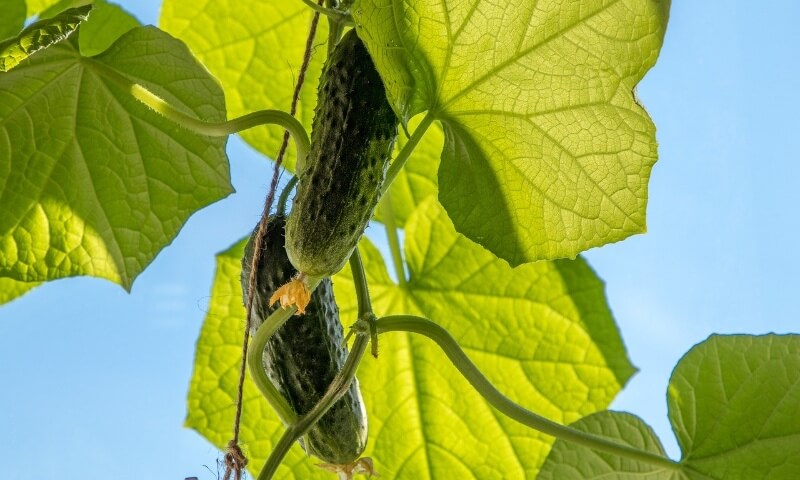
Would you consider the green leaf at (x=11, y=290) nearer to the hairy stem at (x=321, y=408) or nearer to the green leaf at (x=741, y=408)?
the hairy stem at (x=321, y=408)

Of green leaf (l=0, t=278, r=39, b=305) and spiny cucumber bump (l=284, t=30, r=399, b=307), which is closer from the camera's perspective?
spiny cucumber bump (l=284, t=30, r=399, b=307)

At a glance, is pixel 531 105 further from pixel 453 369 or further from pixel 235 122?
pixel 453 369

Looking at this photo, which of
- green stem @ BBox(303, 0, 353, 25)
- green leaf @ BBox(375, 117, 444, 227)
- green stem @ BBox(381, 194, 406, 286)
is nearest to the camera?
green stem @ BBox(303, 0, 353, 25)

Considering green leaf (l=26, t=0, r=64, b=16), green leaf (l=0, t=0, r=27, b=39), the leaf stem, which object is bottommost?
the leaf stem

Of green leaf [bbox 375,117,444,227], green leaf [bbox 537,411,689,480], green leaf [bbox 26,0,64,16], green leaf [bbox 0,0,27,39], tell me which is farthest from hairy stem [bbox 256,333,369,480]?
green leaf [bbox 26,0,64,16]

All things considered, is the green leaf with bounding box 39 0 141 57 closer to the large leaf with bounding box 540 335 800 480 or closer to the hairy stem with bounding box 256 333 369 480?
the hairy stem with bounding box 256 333 369 480
